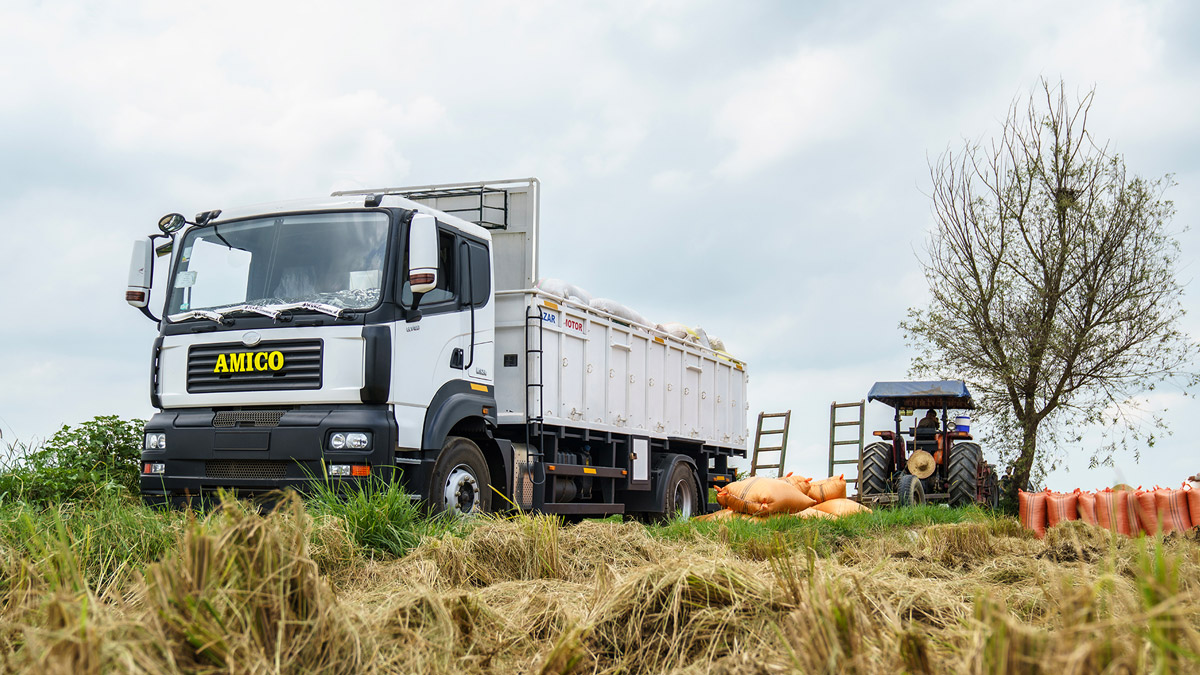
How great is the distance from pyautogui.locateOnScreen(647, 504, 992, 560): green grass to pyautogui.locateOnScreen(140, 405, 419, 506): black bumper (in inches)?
96.8

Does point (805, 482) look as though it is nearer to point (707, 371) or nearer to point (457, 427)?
point (707, 371)

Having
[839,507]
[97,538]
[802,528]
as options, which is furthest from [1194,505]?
[97,538]

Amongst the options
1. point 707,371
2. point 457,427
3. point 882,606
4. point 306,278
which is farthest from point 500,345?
point 882,606

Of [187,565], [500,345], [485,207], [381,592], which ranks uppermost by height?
[485,207]

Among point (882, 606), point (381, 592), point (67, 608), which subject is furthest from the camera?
point (381, 592)

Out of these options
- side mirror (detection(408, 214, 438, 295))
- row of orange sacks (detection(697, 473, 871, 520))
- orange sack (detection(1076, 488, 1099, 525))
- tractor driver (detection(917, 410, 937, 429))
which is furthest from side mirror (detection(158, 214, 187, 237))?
tractor driver (detection(917, 410, 937, 429))

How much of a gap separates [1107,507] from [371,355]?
32.4 feet

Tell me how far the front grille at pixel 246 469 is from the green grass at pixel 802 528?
3.22 metres

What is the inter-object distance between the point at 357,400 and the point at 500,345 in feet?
8.00

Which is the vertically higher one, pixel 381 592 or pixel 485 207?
pixel 485 207

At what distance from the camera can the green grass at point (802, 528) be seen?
7148mm

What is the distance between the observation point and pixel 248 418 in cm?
875

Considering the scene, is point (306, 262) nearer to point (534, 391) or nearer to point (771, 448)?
point (534, 391)

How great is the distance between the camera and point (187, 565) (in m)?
2.94
